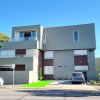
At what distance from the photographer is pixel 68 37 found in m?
35.2

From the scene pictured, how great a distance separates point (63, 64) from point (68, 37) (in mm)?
5642

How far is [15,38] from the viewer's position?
111ft

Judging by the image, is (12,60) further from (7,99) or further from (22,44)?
(7,99)

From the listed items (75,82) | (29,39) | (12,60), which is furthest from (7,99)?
(29,39)

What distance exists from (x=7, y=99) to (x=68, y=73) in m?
23.8

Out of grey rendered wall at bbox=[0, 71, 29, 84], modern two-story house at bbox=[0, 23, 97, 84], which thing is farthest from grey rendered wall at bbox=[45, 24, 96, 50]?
grey rendered wall at bbox=[0, 71, 29, 84]

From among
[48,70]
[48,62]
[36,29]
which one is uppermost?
[36,29]

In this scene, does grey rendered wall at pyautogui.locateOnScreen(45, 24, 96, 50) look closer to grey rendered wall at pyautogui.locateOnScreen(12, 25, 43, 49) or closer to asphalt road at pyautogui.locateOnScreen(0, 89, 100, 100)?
grey rendered wall at pyautogui.locateOnScreen(12, 25, 43, 49)

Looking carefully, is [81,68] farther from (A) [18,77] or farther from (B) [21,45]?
(A) [18,77]

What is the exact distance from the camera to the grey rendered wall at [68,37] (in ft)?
111

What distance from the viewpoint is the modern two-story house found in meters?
32.9

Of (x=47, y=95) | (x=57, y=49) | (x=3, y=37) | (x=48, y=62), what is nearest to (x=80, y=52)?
(x=57, y=49)

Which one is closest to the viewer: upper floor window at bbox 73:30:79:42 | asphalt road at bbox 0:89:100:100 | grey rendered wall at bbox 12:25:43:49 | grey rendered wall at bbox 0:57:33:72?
asphalt road at bbox 0:89:100:100

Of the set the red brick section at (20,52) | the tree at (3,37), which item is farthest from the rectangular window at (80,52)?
the tree at (3,37)
